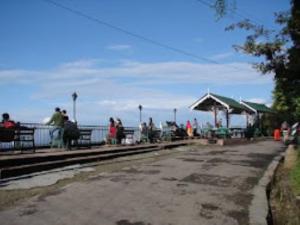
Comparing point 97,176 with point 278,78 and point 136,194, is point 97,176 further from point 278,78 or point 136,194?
point 278,78

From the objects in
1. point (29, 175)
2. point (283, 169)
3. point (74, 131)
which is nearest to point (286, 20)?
point (283, 169)

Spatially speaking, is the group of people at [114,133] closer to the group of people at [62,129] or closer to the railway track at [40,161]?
the group of people at [62,129]

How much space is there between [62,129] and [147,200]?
1097cm

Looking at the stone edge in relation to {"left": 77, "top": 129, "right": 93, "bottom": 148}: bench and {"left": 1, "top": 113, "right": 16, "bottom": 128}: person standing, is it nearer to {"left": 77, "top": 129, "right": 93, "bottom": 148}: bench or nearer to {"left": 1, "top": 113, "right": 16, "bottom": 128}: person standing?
{"left": 1, "top": 113, "right": 16, "bottom": 128}: person standing

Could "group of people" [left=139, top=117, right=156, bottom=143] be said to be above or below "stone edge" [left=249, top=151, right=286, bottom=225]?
above

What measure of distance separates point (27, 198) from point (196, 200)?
9.97 feet

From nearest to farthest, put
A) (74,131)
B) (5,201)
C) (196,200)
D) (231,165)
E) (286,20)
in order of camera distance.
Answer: (5,201) → (196,200) → (231,165) → (286,20) → (74,131)

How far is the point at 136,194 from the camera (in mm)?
9062

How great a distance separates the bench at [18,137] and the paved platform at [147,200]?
5043 mm

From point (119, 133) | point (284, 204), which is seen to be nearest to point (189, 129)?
point (119, 133)

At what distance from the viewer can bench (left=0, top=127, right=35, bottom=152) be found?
609 inches

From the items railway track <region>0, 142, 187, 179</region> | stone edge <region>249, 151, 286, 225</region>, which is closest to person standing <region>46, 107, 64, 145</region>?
railway track <region>0, 142, 187, 179</region>

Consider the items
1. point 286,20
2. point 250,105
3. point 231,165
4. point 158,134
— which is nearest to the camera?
point 231,165

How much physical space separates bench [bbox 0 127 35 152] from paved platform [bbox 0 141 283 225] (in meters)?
5.04
